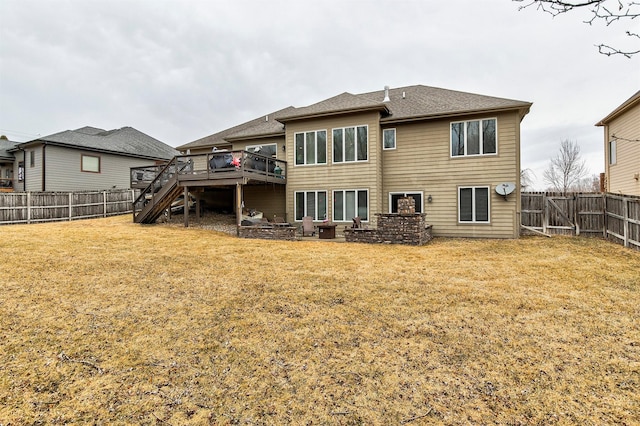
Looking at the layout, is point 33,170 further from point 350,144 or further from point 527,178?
point 527,178

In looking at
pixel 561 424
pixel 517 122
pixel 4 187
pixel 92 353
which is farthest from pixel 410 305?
pixel 4 187

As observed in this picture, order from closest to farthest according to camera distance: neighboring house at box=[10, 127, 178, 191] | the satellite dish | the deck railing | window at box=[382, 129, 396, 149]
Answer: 1. the satellite dish
2. the deck railing
3. window at box=[382, 129, 396, 149]
4. neighboring house at box=[10, 127, 178, 191]

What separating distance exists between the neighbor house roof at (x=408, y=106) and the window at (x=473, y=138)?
593 mm

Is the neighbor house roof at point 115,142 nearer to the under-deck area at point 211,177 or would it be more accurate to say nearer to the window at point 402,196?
the under-deck area at point 211,177

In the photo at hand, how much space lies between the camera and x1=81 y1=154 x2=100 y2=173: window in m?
20.6

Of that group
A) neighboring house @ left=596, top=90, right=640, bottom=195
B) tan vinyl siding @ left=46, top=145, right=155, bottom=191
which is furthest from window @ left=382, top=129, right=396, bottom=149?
tan vinyl siding @ left=46, top=145, right=155, bottom=191

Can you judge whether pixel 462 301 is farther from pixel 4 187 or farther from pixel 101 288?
pixel 4 187

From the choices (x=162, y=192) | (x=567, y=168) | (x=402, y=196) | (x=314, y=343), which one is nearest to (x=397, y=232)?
(x=402, y=196)

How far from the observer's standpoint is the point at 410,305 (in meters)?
5.01

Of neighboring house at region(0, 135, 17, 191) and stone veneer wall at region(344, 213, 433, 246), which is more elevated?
neighboring house at region(0, 135, 17, 191)

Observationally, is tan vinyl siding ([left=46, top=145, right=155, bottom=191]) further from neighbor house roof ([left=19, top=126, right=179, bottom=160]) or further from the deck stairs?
the deck stairs

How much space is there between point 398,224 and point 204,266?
685cm

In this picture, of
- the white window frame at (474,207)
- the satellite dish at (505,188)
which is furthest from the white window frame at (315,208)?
the satellite dish at (505,188)

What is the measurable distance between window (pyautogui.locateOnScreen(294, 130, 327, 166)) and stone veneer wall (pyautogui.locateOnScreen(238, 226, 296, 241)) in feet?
13.6
